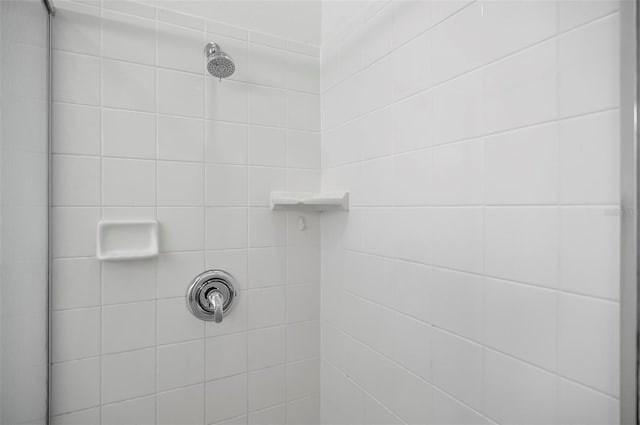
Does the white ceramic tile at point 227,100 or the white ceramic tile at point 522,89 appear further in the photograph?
the white ceramic tile at point 227,100

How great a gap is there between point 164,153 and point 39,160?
35cm

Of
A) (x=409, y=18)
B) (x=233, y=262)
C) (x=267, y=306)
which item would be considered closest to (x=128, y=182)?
(x=233, y=262)

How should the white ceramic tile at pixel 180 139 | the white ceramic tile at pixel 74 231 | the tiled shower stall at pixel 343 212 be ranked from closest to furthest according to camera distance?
1. the tiled shower stall at pixel 343 212
2. the white ceramic tile at pixel 74 231
3. the white ceramic tile at pixel 180 139

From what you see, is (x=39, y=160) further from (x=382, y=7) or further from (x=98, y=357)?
(x=382, y=7)

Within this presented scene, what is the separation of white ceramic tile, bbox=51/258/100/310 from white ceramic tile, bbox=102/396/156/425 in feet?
1.17

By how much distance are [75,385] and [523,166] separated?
1.40 m

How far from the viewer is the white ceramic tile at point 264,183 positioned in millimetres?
1304

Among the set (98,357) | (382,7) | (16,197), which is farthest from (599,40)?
(98,357)

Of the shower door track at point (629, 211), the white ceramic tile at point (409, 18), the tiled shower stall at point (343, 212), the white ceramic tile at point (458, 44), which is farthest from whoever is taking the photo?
the white ceramic tile at point (409, 18)

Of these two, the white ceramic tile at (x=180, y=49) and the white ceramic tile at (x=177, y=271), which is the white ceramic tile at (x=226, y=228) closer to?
the white ceramic tile at (x=177, y=271)

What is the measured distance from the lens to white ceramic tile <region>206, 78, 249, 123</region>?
4.04 feet

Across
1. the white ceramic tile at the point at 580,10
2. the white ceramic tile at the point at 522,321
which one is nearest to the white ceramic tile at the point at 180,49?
the white ceramic tile at the point at 580,10

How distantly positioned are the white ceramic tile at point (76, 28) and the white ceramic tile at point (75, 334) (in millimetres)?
832

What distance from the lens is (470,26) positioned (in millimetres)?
787
